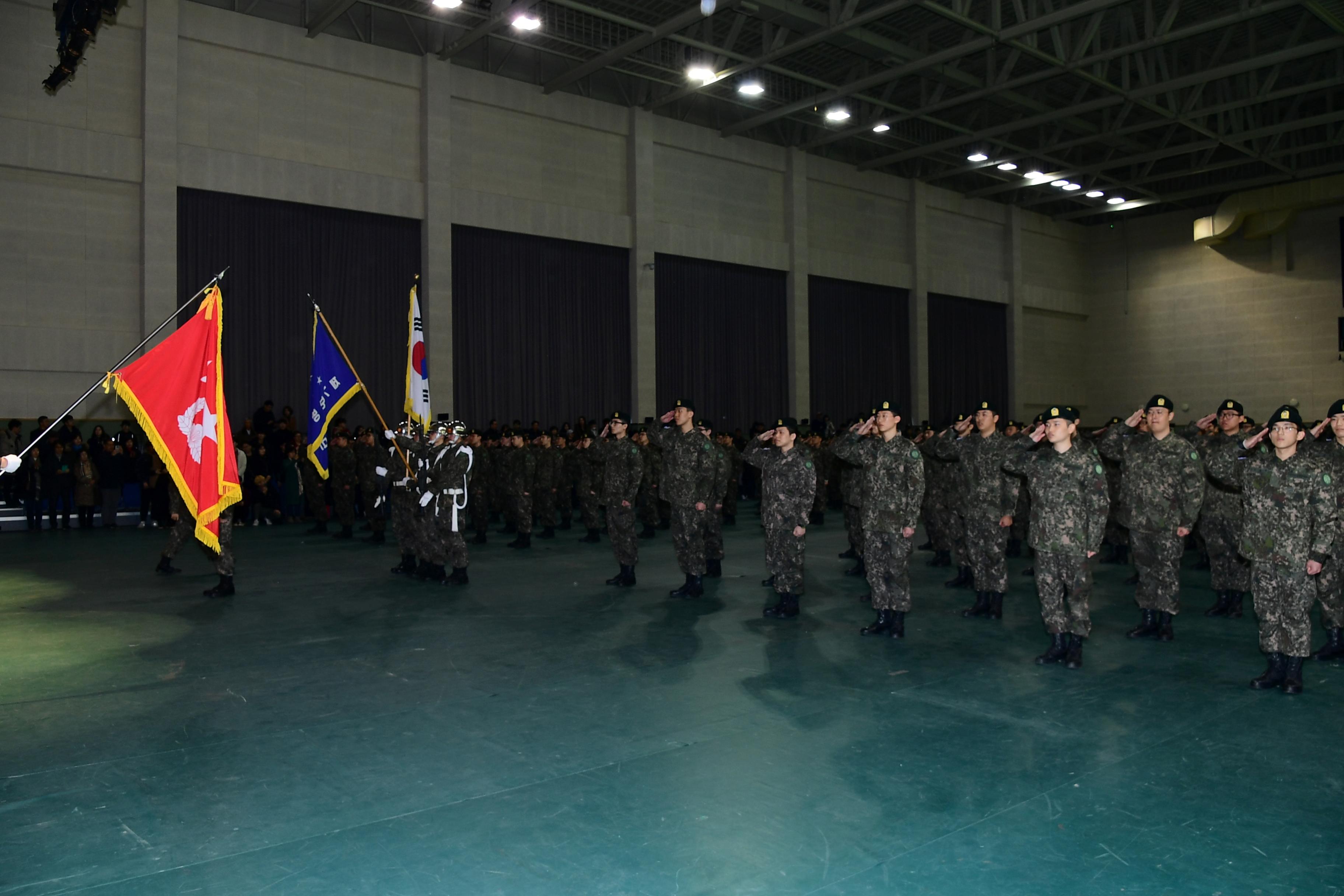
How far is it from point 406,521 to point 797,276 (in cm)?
1601

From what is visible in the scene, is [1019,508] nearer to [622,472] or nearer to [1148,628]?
[1148,628]

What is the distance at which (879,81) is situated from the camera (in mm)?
18797

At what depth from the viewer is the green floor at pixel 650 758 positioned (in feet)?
11.3

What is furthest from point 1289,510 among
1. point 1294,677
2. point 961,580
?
point 961,580

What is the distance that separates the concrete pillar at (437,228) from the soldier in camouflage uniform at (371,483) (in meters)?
4.10

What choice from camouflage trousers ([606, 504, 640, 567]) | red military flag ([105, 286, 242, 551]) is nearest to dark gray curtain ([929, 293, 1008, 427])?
camouflage trousers ([606, 504, 640, 567])

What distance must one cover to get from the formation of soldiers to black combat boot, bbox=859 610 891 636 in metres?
0.02

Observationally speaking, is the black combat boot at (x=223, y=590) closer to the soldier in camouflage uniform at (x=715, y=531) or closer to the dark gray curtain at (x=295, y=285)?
the soldier in camouflage uniform at (x=715, y=531)

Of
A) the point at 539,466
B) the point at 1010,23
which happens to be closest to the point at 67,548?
the point at 539,466

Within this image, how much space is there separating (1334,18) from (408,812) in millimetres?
19227

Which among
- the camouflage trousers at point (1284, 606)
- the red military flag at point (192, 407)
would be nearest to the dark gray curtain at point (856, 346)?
the red military flag at point (192, 407)

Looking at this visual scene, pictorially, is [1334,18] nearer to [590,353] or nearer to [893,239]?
[893,239]

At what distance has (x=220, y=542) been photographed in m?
8.66

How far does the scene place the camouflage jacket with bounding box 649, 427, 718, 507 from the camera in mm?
9109
